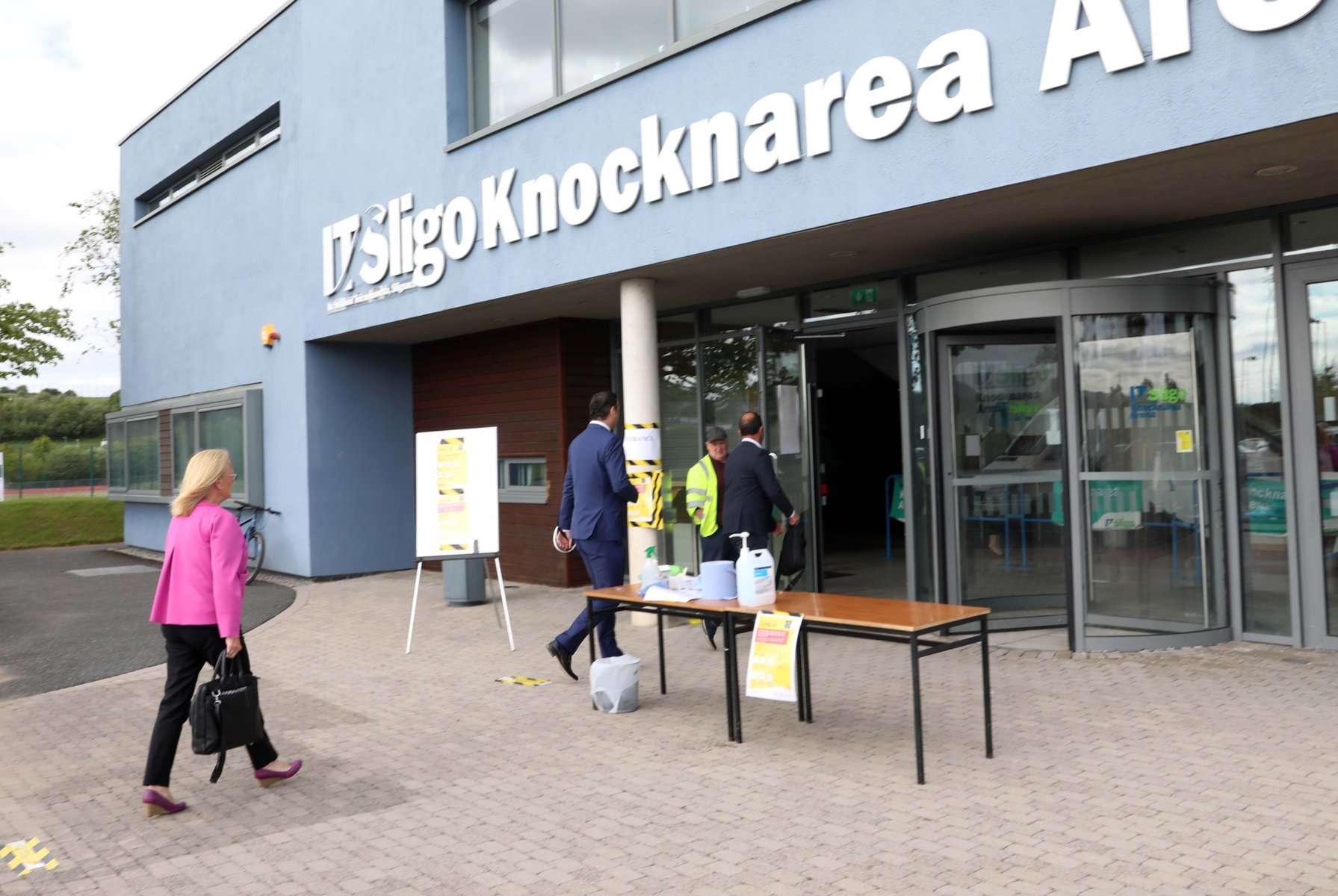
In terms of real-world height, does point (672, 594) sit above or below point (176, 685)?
above

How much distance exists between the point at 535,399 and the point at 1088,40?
293 inches

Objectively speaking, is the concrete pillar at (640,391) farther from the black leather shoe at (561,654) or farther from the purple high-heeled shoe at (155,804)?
the purple high-heeled shoe at (155,804)

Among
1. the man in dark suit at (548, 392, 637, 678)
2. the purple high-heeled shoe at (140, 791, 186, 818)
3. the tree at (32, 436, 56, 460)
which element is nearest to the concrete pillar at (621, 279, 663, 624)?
the man in dark suit at (548, 392, 637, 678)

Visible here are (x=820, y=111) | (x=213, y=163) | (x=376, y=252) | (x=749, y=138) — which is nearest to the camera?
(x=820, y=111)

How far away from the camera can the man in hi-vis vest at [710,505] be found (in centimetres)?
809

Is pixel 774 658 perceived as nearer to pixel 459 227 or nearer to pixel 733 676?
pixel 733 676

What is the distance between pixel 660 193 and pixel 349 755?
15.4 feet

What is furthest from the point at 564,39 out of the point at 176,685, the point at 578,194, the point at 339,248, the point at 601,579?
the point at 176,685

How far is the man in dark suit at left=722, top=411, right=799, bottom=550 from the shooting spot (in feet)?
24.8

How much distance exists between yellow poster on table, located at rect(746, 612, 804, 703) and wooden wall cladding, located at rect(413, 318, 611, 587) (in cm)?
657

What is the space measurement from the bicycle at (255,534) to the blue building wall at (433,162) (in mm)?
238

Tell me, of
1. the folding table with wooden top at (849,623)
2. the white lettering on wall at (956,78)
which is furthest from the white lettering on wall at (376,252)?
the white lettering on wall at (956,78)

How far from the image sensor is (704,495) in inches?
320

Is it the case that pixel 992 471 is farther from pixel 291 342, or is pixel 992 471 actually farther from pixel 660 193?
pixel 291 342
